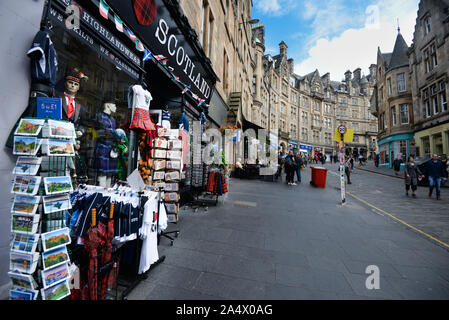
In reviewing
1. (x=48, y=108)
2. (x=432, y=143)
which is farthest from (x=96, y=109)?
(x=432, y=143)

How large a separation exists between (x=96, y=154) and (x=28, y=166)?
215cm

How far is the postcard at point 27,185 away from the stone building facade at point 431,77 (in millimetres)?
26735

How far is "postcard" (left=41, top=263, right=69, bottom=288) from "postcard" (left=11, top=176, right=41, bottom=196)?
0.69m

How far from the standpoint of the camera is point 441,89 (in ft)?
60.0

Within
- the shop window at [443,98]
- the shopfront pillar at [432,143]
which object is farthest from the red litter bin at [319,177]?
the shop window at [443,98]

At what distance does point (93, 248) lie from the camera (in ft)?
6.59

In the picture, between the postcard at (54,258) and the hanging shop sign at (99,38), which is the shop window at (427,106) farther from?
the postcard at (54,258)

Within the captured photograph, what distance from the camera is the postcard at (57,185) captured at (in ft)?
5.40

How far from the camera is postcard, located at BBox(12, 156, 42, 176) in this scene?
5.36ft

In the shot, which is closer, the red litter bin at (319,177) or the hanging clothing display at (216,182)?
the hanging clothing display at (216,182)

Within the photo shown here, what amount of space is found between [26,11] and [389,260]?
625 cm

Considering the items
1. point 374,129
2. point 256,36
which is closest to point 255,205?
point 256,36
